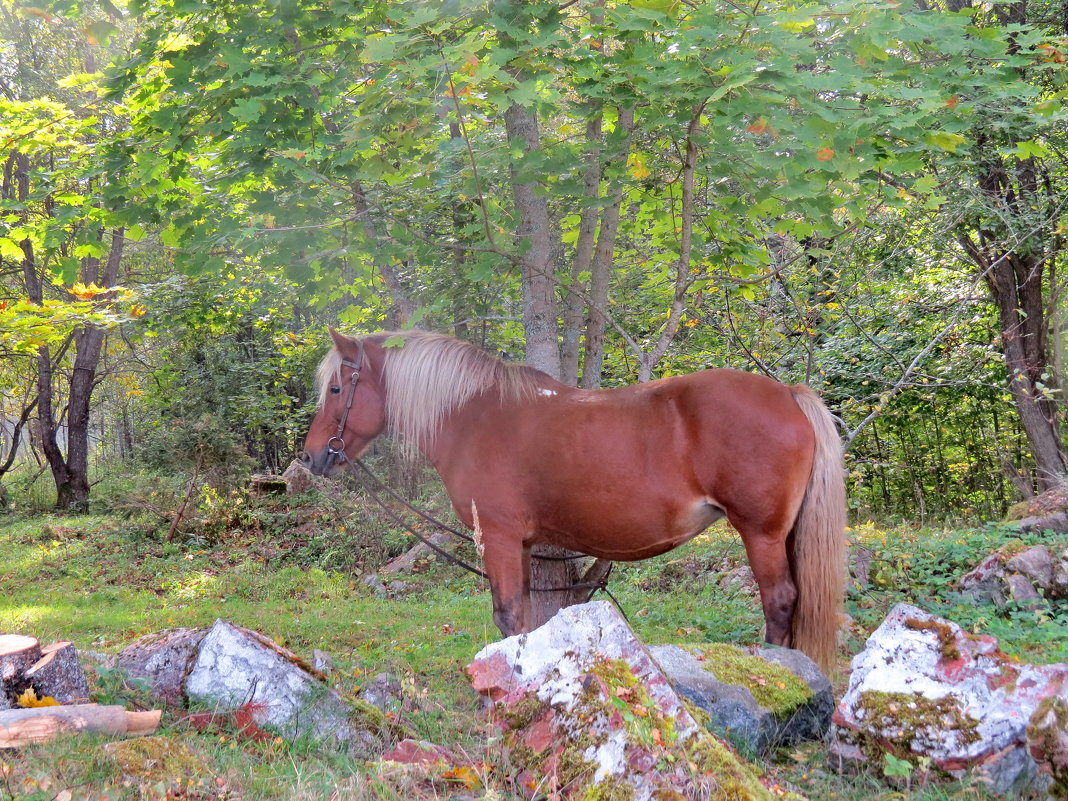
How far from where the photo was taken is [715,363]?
948 centimetres

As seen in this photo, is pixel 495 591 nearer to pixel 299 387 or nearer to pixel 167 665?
pixel 167 665

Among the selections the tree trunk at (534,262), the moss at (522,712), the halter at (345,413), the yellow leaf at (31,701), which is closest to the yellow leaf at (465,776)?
the moss at (522,712)

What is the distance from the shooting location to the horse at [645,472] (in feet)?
14.3

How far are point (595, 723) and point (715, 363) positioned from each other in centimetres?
728

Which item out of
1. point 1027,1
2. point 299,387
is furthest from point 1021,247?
point 299,387

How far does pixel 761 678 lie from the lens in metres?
3.54

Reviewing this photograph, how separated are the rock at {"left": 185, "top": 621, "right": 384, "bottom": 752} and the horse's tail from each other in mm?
2521

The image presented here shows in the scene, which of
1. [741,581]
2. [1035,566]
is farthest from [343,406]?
[1035,566]

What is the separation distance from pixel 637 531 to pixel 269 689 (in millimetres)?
2161

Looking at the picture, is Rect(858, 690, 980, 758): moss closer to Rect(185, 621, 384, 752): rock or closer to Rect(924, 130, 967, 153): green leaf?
Rect(185, 621, 384, 752): rock

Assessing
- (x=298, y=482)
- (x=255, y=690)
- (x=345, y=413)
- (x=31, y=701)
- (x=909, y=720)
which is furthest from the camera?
(x=298, y=482)

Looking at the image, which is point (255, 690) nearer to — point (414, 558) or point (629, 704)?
point (629, 704)

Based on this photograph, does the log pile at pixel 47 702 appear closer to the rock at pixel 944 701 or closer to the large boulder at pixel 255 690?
the large boulder at pixel 255 690

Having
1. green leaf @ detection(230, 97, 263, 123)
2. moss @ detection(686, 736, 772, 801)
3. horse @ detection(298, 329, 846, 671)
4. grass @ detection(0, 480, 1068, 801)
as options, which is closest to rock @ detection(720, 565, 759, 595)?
grass @ detection(0, 480, 1068, 801)
